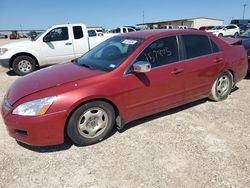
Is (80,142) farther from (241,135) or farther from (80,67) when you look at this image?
(241,135)

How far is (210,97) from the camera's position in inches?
187

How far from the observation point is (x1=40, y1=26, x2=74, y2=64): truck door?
8.23 metres

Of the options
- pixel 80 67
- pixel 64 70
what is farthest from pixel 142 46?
pixel 64 70

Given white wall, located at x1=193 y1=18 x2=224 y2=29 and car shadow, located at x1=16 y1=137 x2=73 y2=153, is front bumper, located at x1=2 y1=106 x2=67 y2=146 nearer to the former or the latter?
car shadow, located at x1=16 y1=137 x2=73 y2=153

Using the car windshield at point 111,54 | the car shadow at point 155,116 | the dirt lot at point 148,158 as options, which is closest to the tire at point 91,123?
the dirt lot at point 148,158

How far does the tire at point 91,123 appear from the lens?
3.08m

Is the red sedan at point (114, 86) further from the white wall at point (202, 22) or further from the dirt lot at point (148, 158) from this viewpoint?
the white wall at point (202, 22)

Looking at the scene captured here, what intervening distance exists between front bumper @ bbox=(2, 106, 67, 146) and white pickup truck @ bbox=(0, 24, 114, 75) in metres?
5.49

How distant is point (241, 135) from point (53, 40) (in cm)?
698

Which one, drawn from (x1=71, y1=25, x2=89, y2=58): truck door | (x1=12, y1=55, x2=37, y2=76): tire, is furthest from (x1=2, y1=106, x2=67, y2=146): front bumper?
(x1=71, y1=25, x2=89, y2=58): truck door

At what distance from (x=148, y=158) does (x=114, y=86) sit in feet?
3.52

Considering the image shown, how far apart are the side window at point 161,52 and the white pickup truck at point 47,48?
5552 millimetres

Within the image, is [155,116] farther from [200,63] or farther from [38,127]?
[38,127]

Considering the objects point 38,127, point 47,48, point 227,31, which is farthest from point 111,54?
point 227,31
